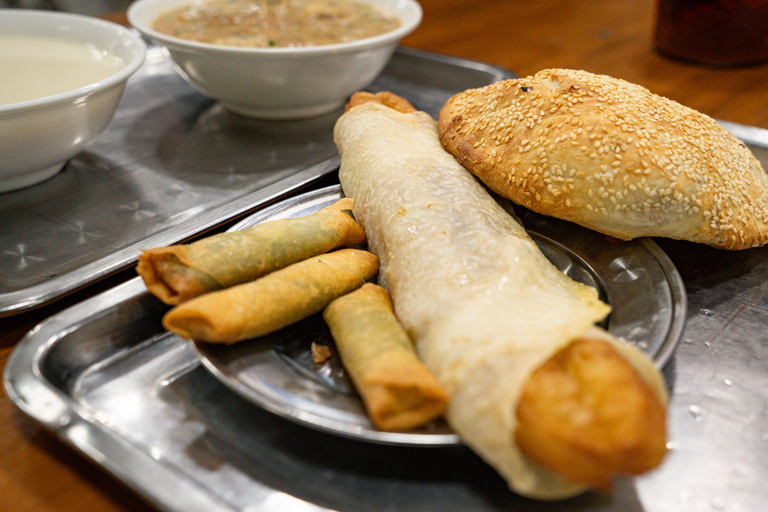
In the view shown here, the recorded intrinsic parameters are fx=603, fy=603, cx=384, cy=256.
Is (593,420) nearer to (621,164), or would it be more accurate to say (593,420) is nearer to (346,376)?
(346,376)

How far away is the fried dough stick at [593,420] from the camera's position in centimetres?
71

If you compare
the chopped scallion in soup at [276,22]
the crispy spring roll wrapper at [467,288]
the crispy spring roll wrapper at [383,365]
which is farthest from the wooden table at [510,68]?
the chopped scallion in soup at [276,22]

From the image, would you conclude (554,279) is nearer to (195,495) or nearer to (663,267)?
(663,267)

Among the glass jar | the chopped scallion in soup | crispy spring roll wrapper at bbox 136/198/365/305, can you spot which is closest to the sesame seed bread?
crispy spring roll wrapper at bbox 136/198/365/305

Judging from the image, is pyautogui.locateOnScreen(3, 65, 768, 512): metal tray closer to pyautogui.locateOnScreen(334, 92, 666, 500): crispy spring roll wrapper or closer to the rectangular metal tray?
the rectangular metal tray

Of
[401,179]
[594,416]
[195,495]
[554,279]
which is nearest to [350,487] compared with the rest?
[195,495]

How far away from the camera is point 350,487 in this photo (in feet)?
2.78

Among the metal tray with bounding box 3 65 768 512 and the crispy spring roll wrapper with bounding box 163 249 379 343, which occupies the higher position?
the crispy spring roll wrapper with bounding box 163 249 379 343

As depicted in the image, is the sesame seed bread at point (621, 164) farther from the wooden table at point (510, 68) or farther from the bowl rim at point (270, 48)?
the wooden table at point (510, 68)

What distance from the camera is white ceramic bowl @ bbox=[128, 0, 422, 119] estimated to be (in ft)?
5.60

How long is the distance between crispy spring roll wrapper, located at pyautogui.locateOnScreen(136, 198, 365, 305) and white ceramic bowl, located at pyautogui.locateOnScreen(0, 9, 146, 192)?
538mm

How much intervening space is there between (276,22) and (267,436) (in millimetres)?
1528

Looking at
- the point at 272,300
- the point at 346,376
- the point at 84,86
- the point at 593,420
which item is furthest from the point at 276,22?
the point at 593,420

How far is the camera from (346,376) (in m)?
1.01
